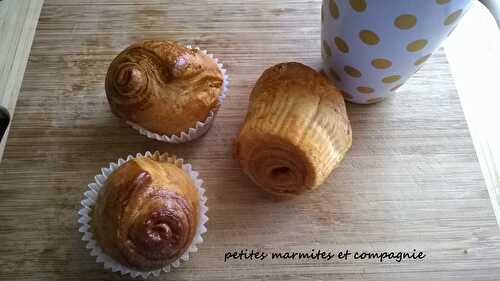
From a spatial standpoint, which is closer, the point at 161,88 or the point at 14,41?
the point at 161,88

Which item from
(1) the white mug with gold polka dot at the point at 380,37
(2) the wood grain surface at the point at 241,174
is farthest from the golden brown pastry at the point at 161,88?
(1) the white mug with gold polka dot at the point at 380,37

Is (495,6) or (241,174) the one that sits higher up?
(495,6)

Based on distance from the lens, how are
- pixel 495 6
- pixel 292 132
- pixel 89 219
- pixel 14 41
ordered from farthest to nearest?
pixel 14 41 → pixel 89 219 → pixel 292 132 → pixel 495 6

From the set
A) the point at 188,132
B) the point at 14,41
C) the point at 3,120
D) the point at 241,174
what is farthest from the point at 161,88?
the point at 14,41

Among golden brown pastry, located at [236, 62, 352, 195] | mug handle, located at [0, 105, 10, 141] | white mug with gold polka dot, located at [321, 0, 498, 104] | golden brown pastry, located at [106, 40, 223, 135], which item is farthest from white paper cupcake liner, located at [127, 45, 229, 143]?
mug handle, located at [0, 105, 10, 141]

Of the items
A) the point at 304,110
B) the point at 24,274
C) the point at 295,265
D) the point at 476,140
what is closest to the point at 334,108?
the point at 304,110

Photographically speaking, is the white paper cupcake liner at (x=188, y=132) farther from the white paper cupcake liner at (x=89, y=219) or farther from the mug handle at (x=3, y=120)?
the mug handle at (x=3, y=120)

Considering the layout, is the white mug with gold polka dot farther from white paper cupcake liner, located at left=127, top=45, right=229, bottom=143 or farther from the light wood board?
the light wood board

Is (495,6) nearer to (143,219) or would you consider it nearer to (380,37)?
(380,37)
